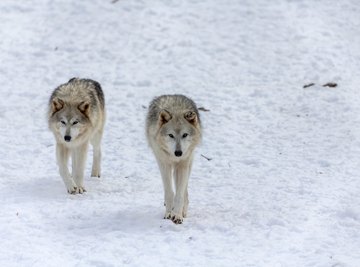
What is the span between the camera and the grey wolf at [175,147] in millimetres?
9469

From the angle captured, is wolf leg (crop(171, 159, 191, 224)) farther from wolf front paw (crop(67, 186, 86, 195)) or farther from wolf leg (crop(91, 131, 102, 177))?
wolf leg (crop(91, 131, 102, 177))

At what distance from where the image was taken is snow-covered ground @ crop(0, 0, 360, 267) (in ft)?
28.5

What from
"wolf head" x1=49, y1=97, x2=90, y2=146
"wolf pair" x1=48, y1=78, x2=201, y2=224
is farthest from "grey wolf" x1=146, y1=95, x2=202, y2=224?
"wolf head" x1=49, y1=97, x2=90, y2=146

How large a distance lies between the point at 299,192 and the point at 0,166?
5.59m

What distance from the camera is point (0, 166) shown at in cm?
1229

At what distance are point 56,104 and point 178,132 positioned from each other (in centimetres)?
245

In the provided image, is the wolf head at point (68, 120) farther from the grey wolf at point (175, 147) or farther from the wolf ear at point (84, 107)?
the grey wolf at point (175, 147)

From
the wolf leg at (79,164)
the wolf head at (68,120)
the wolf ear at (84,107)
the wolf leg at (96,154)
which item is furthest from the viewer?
the wolf leg at (96,154)

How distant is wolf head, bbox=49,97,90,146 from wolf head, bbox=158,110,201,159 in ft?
5.90

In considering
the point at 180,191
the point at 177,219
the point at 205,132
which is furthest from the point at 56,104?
the point at 205,132

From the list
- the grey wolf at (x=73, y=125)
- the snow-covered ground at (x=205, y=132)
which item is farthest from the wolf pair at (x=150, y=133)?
the snow-covered ground at (x=205, y=132)

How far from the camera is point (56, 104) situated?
35.3 ft

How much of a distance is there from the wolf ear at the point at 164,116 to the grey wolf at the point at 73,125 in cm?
181

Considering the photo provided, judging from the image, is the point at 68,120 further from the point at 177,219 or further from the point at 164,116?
the point at 177,219
